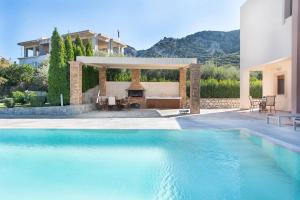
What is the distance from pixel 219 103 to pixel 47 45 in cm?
3252

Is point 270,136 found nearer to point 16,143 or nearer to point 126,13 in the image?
point 16,143

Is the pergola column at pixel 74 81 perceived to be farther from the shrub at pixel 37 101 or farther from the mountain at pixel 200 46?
the mountain at pixel 200 46

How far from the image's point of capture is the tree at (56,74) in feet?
56.2

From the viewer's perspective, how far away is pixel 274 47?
49.6 feet

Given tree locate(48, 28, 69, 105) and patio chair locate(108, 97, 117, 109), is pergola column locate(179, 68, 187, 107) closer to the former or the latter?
patio chair locate(108, 97, 117, 109)

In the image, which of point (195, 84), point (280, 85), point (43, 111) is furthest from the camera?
point (280, 85)

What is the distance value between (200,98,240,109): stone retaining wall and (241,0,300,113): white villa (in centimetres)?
218

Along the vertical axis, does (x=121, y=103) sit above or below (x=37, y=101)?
below

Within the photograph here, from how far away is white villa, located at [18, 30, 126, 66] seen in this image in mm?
41062

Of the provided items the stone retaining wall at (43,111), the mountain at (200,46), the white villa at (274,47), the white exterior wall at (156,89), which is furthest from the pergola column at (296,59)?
the mountain at (200,46)

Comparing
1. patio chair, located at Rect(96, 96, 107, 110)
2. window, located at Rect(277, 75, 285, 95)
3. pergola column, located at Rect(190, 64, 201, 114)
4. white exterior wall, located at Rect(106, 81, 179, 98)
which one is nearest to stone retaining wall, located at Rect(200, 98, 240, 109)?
white exterior wall, located at Rect(106, 81, 179, 98)

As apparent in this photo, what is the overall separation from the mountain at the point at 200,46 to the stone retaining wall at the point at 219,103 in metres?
27.3

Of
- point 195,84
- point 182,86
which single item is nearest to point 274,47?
point 195,84

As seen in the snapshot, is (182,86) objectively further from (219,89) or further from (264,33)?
(264,33)
